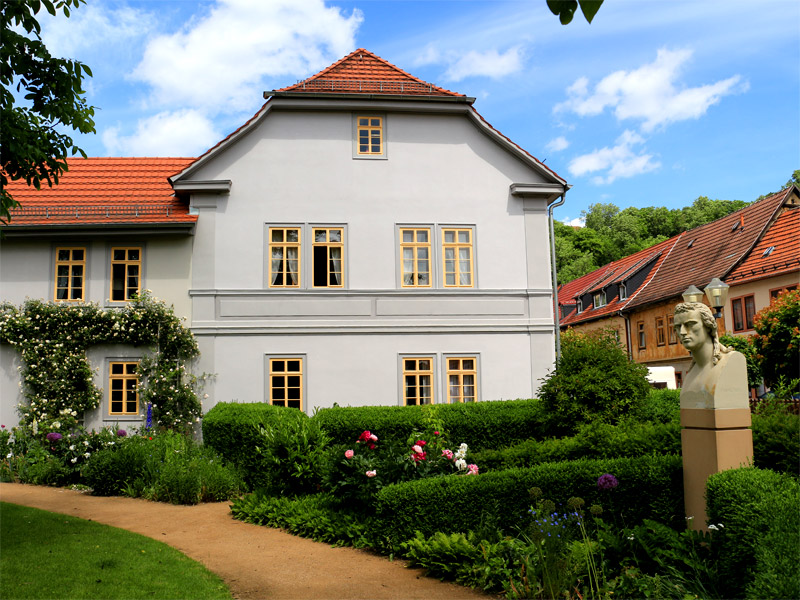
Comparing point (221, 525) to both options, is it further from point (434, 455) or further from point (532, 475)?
point (532, 475)

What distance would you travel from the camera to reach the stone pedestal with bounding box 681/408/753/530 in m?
7.12

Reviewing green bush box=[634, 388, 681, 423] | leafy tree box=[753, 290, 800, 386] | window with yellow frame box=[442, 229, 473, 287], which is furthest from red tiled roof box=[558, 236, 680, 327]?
green bush box=[634, 388, 681, 423]

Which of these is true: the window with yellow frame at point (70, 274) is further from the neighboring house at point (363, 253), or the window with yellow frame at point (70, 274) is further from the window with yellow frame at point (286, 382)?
the window with yellow frame at point (286, 382)

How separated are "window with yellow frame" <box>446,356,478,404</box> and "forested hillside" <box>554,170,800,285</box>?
136 ft

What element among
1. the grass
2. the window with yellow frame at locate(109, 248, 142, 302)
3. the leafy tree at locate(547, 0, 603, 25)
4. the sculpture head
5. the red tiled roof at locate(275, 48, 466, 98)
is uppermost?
the red tiled roof at locate(275, 48, 466, 98)

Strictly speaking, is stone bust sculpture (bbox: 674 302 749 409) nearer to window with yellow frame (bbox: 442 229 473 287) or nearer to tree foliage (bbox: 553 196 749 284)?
window with yellow frame (bbox: 442 229 473 287)

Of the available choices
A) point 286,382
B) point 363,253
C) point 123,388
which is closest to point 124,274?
point 123,388

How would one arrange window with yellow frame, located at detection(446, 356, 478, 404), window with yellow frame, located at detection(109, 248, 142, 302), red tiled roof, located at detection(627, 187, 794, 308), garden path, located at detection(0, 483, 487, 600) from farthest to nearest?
red tiled roof, located at detection(627, 187, 794, 308) < window with yellow frame, located at detection(446, 356, 478, 404) < window with yellow frame, located at detection(109, 248, 142, 302) < garden path, located at detection(0, 483, 487, 600)

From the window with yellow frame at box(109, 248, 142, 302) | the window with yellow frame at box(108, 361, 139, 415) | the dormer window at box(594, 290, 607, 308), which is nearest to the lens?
the window with yellow frame at box(108, 361, 139, 415)

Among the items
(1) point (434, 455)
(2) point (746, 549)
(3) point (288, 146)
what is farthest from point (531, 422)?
(3) point (288, 146)

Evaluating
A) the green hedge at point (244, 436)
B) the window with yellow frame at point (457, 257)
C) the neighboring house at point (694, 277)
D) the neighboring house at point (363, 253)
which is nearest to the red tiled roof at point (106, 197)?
the neighboring house at point (363, 253)

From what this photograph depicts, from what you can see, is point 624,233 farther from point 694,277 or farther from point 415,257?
point 415,257

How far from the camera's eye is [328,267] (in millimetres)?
18328

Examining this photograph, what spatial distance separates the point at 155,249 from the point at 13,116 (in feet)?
32.0
